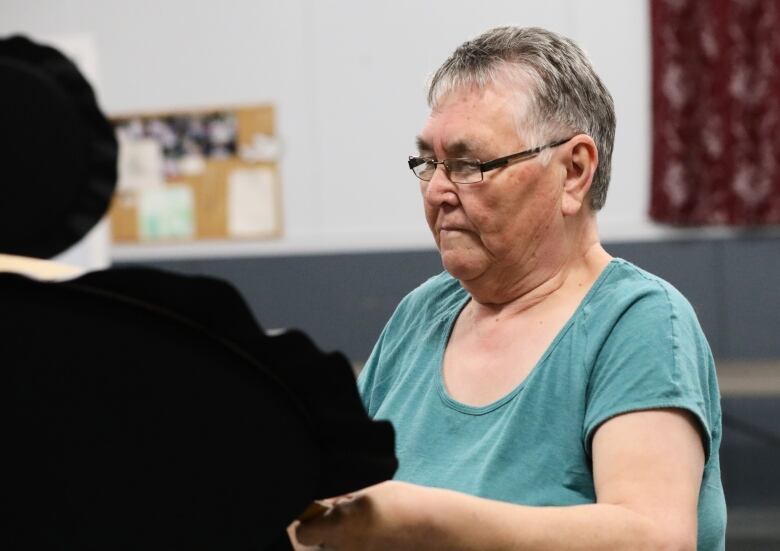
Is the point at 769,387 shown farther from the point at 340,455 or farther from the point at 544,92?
the point at 340,455

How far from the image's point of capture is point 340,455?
0.56 meters

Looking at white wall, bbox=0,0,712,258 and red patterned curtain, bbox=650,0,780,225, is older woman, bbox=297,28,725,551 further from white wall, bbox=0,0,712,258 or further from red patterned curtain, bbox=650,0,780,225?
white wall, bbox=0,0,712,258

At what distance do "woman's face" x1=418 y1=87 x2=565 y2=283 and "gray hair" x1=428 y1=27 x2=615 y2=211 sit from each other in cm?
2

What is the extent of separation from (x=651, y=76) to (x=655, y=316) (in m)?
2.83

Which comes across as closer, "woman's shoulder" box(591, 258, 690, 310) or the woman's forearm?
the woman's forearm

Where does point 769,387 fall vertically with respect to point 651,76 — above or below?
below

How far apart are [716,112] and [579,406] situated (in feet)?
9.26

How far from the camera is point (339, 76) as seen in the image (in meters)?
4.02

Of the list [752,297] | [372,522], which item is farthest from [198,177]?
[372,522]

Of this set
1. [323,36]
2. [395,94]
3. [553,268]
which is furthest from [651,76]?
[553,268]

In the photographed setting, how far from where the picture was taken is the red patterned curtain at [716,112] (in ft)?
11.7

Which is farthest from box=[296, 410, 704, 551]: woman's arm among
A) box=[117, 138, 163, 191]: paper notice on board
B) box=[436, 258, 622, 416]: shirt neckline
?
box=[117, 138, 163, 191]: paper notice on board

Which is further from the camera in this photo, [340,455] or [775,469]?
[775,469]

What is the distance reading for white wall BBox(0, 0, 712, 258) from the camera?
3.74 meters
